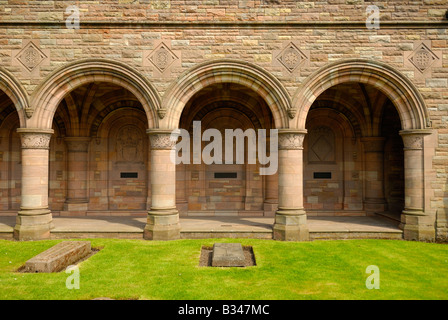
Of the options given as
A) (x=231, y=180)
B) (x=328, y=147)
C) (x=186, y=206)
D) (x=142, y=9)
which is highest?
(x=142, y=9)

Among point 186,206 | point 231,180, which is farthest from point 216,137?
point 186,206

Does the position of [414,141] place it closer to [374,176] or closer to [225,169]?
[374,176]

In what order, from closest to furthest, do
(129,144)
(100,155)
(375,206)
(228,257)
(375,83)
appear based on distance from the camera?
(228,257) → (375,83) → (375,206) → (100,155) → (129,144)

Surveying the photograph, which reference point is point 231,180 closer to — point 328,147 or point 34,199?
point 328,147

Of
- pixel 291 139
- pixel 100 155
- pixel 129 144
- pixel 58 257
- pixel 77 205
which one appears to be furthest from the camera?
pixel 129 144

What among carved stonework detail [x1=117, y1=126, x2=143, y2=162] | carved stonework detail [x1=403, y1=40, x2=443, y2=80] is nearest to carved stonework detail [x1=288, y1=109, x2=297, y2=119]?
carved stonework detail [x1=403, y1=40, x2=443, y2=80]

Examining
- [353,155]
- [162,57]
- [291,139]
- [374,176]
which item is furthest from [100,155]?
[374,176]

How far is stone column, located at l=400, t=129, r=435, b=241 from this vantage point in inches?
376

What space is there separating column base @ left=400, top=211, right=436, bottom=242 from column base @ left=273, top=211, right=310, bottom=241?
10.2 feet

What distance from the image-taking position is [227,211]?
12984mm

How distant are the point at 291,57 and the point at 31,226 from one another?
30.9 ft

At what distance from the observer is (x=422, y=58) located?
9.70m
